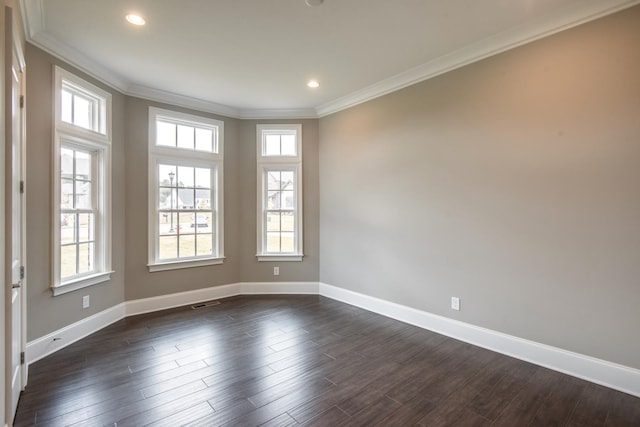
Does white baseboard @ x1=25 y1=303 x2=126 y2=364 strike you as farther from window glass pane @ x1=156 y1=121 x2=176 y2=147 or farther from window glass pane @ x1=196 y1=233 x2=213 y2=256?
window glass pane @ x1=156 y1=121 x2=176 y2=147

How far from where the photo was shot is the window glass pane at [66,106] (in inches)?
120

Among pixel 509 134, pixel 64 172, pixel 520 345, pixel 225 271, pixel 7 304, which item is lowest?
pixel 520 345

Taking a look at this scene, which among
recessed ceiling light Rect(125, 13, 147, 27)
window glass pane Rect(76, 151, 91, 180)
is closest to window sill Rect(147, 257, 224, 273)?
window glass pane Rect(76, 151, 91, 180)

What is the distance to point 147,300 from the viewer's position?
4012mm

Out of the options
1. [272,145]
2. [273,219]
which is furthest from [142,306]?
[272,145]

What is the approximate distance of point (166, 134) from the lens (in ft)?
13.9

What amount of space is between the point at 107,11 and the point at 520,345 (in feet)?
14.9

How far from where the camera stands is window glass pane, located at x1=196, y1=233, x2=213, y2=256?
4529 mm

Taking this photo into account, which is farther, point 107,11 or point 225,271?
point 225,271

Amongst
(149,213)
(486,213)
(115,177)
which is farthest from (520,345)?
(115,177)

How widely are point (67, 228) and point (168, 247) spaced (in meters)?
1.25

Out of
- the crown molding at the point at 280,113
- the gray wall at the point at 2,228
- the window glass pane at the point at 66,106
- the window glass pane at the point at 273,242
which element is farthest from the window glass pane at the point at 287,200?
the gray wall at the point at 2,228

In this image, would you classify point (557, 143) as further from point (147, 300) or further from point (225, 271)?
point (147, 300)

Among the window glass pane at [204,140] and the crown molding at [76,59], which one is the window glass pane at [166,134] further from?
the crown molding at [76,59]
